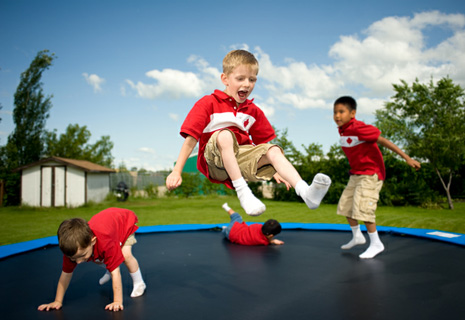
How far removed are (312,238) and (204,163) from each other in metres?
2.59

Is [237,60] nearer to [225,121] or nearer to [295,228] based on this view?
[225,121]

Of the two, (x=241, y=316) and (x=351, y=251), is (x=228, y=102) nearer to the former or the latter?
(x=241, y=316)

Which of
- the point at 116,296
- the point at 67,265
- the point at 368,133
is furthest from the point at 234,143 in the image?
the point at 368,133

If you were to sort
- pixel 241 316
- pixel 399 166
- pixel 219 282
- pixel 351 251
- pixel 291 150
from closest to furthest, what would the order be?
pixel 241 316, pixel 219 282, pixel 351 251, pixel 399 166, pixel 291 150

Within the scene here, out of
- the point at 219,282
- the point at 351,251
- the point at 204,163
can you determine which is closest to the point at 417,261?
the point at 351,251

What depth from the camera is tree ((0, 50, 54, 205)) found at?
12023mm

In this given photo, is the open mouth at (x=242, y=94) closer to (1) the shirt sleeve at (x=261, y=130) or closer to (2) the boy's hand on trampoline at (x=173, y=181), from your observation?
(1) the shirt sleeve at (x=261, y=130)

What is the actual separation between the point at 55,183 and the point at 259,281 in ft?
27.1

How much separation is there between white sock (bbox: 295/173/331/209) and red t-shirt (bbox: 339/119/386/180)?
1.71m

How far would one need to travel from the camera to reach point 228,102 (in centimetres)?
155

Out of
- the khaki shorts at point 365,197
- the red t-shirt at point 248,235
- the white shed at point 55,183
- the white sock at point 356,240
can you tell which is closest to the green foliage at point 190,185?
the white shed at point 55,183

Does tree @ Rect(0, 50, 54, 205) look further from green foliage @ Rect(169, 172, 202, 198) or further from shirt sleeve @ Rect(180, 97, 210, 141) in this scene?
shirt sleeve @ Rect(180, 97, 210, 141)

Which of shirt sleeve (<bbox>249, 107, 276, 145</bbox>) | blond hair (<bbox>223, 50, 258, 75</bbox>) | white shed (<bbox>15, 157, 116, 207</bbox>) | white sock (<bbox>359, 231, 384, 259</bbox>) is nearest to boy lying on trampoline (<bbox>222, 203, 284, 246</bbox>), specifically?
white sock (<bbox>359, 231, 384, 259</bbox>)

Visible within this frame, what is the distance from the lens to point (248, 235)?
3.57 meters
